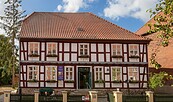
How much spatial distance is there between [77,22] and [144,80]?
28.1 ft

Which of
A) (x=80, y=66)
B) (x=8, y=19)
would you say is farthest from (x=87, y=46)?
(x=8, y=19)

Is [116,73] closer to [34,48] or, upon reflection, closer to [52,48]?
[52,48]

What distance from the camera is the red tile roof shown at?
79.9 feet

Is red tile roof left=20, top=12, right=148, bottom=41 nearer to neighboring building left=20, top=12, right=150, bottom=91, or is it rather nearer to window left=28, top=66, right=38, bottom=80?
neighboring building left=20, top=12, right=150, bottom=91

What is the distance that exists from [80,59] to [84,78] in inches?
70.5

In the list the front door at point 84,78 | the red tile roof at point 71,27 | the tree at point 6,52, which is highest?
the red tile roof at point 71,27

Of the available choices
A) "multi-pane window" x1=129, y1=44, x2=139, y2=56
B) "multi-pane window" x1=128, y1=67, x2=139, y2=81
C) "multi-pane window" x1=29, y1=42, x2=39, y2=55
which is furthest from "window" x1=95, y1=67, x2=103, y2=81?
"multi-pane window" x1=29, y1=42, x2=39, y2=55

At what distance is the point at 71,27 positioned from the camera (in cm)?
2584

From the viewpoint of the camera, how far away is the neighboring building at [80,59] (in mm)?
23516

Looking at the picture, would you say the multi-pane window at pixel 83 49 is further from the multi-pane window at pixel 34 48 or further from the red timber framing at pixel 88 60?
the multi-pane window at pixel 34 48

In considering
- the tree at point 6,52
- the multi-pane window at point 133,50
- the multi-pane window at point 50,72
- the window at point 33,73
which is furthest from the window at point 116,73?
the tree at point 6,52

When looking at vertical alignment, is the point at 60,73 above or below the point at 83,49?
below

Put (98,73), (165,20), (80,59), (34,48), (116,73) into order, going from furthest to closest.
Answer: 1. (116,73)
2. (98,73)
3. (80,59)
4. (34,48)
5. (165,20)

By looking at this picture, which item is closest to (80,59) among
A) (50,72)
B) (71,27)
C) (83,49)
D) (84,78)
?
(83,49)
